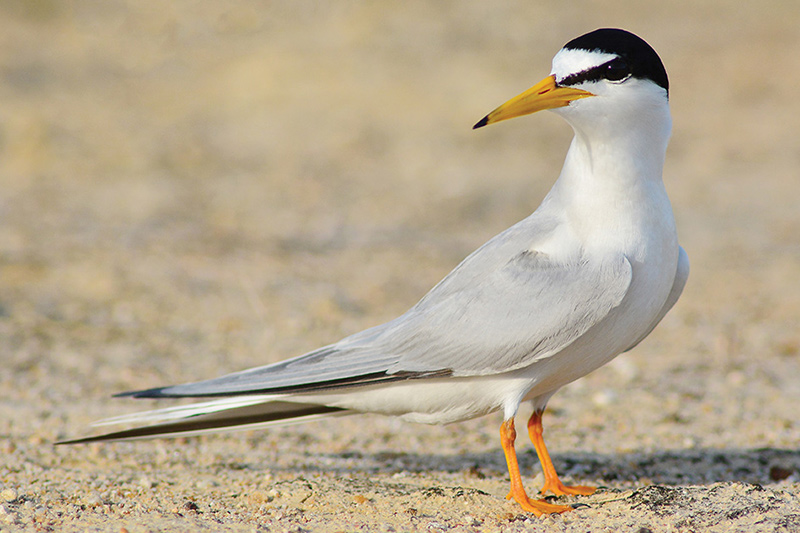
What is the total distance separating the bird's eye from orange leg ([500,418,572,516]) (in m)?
1.38

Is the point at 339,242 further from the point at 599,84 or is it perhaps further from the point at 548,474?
the point at 599,84

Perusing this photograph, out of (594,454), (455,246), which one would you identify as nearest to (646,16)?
(455,246)

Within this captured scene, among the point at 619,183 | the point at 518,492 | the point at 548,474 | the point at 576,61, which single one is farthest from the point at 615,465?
the point at 576,61

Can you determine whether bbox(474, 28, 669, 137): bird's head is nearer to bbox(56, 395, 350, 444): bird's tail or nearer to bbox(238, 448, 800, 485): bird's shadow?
bbox(56, 395, 350, 444): bird's tail

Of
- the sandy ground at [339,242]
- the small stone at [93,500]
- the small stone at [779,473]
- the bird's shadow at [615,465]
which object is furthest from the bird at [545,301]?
the small stone at [779,473]

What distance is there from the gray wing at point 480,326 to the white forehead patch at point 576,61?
615 millimetres

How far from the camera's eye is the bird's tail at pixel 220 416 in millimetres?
3678

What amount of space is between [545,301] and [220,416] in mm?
1450

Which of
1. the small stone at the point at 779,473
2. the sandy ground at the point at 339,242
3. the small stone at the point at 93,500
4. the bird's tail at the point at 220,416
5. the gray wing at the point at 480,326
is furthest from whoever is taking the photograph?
the small stone at the point at 779,473

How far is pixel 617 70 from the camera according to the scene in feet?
11.0

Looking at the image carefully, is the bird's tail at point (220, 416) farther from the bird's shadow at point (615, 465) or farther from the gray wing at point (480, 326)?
the bird's shadow at point (615, 465)

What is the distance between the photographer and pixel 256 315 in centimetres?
681

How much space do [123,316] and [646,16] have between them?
41.6 ft

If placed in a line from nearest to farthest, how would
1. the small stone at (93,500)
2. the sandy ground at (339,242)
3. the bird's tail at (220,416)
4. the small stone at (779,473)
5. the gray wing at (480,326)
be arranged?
1. the gray wing at (480,326)
2. the small stone at (93,500)
3. the bird's tail at (220,416)
4. the sandy ground at (339,242)
5. the small stone at (779,473)
